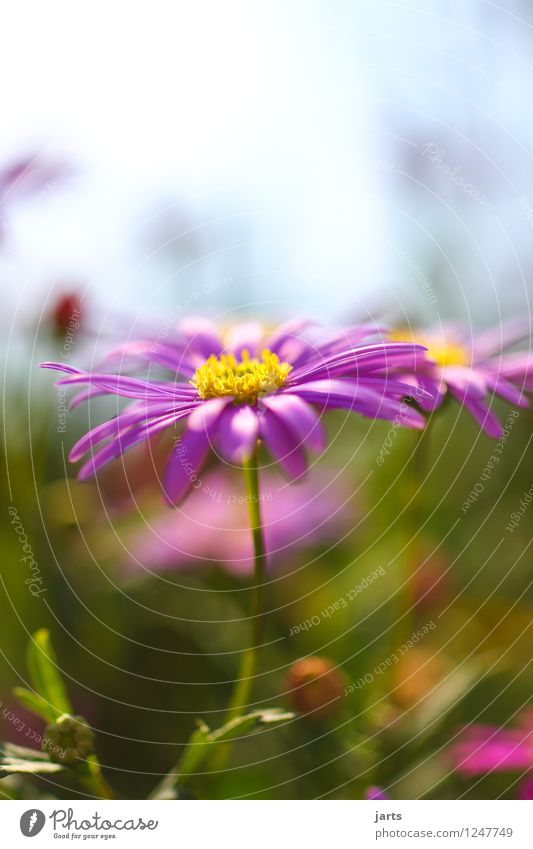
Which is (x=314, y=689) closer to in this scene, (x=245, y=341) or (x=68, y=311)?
(x=245, y=341)

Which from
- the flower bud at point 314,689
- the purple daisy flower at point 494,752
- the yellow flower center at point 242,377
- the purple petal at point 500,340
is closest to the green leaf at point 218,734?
the flower bud at point 314,689

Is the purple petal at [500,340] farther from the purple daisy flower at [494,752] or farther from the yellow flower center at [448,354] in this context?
the purple daisy flower at [494,752]

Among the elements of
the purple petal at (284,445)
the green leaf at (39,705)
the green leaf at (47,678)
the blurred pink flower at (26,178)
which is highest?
the blurred pink flower at (26,178)

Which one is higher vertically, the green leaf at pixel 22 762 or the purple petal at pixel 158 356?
the purple petal at pixel 158 356

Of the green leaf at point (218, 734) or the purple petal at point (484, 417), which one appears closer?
the green leaf at point (218, 734)
